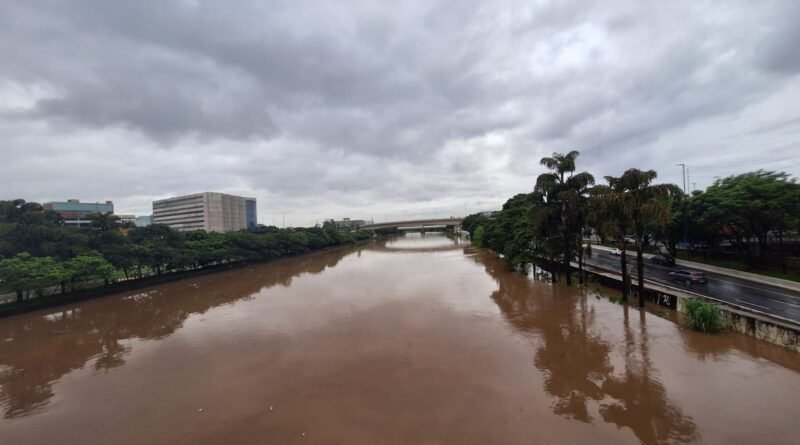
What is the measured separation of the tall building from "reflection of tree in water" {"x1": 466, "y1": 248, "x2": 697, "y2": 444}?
108 metres

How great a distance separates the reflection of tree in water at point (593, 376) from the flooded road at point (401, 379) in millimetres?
56

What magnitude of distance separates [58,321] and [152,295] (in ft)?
26.3

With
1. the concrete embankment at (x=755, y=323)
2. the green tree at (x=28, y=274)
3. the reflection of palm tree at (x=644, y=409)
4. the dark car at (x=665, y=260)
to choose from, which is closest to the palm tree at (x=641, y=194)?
the concrete embankment at (x=755, y=323)

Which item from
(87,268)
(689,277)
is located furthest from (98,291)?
(689,277)

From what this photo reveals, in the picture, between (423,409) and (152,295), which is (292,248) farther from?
(423,409)

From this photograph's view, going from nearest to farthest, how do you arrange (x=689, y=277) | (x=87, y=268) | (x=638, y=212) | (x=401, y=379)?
1. (x=401, y=379)
2. (x=638, y=212)
3. (x=689, y=277)
4. (x=87, y=268)

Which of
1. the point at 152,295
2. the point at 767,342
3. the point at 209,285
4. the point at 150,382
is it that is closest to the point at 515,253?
the point at 767,342

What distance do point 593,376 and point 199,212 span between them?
413 feet

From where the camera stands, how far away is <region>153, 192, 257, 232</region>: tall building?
11031cm

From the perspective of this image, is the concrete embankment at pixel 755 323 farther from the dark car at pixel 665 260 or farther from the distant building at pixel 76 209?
the distant building at pixel 76 209

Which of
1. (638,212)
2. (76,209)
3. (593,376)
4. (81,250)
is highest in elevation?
(76,209)

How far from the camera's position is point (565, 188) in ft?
73.7

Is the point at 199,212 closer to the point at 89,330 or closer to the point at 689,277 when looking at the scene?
the point at 89,330

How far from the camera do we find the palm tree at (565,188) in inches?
862
